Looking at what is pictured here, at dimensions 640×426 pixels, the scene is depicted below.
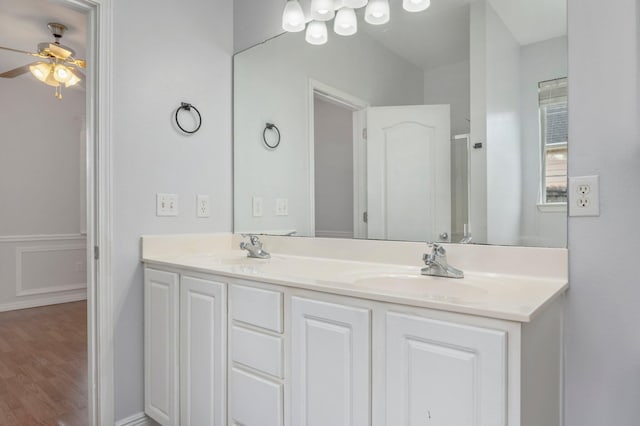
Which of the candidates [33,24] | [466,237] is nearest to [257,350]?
[466,237]

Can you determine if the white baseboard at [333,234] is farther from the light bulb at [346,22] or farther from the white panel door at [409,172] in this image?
the light bulb at [346,22]

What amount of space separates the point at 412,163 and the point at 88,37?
1516 mm

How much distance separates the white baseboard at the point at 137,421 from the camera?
1771 millimetres

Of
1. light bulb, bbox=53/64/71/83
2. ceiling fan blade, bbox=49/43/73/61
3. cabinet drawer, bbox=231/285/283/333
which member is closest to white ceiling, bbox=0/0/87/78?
ceiling fan blade, bbox=49/43/73/61

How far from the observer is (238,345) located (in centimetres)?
140

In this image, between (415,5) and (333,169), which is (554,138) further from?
(333,169)

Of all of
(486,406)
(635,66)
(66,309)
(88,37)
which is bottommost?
(66,309)

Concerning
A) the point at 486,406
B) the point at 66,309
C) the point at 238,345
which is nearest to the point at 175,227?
the point at 238,345

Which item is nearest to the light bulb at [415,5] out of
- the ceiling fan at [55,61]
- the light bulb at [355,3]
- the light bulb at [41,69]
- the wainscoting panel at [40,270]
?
the light bulb at [355,3]

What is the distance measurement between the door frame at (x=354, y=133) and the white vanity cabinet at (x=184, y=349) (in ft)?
2.11

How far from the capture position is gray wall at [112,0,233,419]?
177 centimetres

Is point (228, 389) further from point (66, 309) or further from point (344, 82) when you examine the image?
point (66, 309)

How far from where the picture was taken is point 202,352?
5.00 ft

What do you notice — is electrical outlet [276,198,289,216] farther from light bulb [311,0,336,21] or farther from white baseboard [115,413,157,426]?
white baseboard [115,413,157,426]
